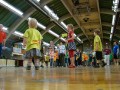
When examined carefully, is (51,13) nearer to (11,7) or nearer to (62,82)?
(11,7)

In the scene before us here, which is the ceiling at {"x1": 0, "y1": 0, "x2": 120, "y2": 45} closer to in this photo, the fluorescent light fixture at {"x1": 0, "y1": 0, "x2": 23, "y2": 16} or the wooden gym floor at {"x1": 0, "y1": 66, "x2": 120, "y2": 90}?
the fluorescent light fixture at {"x1": 0, "y1": 0, "x2": 23, "y2": 16}

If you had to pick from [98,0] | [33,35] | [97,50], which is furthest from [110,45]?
[33,35]

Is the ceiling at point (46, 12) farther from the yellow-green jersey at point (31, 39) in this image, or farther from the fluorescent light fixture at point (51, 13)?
the yellow-green jersey at point (31, 39)

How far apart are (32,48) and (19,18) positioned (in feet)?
52.2

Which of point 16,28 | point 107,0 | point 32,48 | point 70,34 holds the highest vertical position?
point 107,0

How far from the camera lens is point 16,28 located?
74.8 feet

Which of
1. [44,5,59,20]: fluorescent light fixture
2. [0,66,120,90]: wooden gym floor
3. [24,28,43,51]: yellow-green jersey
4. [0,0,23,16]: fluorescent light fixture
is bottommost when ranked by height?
[0,66,120,90]: wooden gym floor

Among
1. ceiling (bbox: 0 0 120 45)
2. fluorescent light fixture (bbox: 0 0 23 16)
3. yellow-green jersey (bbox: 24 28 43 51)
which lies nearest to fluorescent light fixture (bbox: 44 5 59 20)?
ceiling (bbox: 0 0 120 45)

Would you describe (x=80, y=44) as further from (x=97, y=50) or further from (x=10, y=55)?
(x=97, y=50)

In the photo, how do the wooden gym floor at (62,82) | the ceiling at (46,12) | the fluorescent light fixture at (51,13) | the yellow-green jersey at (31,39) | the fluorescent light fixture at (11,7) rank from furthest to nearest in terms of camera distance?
the fluorescent light fixture at (51,13) < the ceiling at (46,12) < the fluorescent light fixture at (11,7) < the yellow-green jersey at (31,39) < the wooden gym floor at (62,82)

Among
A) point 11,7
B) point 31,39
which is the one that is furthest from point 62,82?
point 11,7

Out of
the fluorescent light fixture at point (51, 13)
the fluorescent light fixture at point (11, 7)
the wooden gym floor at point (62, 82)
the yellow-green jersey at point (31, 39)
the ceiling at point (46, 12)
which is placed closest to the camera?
the wooden gym floor at point (62, 82)

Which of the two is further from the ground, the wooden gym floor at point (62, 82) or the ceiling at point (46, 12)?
the ceiling at point (46, 12)

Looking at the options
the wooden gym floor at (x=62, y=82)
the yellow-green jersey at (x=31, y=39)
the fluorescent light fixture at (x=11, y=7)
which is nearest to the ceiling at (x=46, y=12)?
the fluorescent light fixture at (x=11, y=7)
